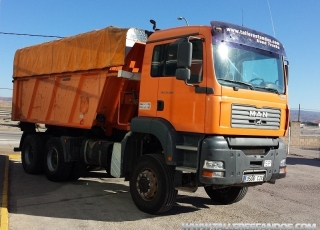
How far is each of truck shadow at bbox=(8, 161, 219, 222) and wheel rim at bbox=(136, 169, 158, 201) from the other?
361 mm

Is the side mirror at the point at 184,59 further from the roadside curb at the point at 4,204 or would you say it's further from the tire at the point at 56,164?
the tire at the point at 56,164

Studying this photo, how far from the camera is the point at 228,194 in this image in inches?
314

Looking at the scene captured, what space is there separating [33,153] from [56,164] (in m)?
1.23

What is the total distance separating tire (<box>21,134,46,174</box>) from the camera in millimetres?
10742

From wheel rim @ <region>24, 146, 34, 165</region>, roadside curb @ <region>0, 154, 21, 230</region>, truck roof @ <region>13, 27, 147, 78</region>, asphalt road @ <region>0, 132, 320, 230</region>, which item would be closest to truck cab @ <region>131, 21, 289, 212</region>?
asphalt road @ <region>0, 132, 320, 230</region>

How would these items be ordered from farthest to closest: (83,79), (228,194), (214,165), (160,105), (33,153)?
1. (33,153)
2. (83,79)
3. (228,194)
4. (160,105)
5. (214,165)

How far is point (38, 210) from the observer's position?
22.6 feet

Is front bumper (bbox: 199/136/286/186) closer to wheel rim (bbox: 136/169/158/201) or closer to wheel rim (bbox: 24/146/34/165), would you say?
wheel rim (bbox: 136/169/158/201)

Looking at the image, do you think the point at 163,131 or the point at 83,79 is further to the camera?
the point at 83,79

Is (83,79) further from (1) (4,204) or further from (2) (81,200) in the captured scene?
(1) (4,204)

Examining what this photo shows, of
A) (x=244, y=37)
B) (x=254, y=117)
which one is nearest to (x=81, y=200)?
(x=254, y=117)

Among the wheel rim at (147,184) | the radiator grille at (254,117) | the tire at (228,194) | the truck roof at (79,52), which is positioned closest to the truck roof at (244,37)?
the radiator grille at (254,117)

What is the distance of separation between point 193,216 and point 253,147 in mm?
1677

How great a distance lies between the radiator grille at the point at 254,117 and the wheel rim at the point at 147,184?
5.71ft
